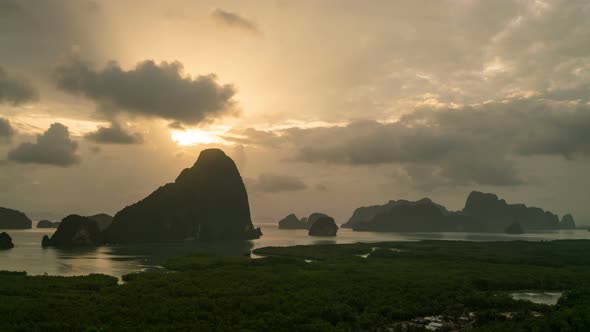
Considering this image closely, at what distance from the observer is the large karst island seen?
14075cm

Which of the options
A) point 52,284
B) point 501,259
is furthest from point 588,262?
point 52,284

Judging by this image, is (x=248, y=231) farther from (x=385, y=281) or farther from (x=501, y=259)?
(x=385, y=281)

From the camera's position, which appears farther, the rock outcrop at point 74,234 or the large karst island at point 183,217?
the large karst island at point 183,217

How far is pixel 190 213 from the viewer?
578ft

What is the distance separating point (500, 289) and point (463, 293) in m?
10.1

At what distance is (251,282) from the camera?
48.8 metres

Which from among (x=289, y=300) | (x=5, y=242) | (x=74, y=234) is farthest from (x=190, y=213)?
(x=289, y=300)

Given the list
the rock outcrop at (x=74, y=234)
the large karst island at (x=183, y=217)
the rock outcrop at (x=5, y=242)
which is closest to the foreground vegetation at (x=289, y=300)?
the rock outcrop at (x=5, y=242)

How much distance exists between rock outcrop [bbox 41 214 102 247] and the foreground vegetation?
79566 mm

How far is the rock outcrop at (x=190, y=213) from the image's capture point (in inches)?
6348

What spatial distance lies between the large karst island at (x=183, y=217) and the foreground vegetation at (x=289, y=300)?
91.0 m

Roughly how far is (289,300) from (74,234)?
386 ft

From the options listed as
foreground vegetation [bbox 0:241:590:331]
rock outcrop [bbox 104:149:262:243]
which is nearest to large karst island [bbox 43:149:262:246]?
rock outcrop [bbox 104:149:262:243]

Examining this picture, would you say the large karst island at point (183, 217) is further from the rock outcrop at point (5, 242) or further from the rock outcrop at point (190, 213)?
the rock outcrop at point (5, 242)
